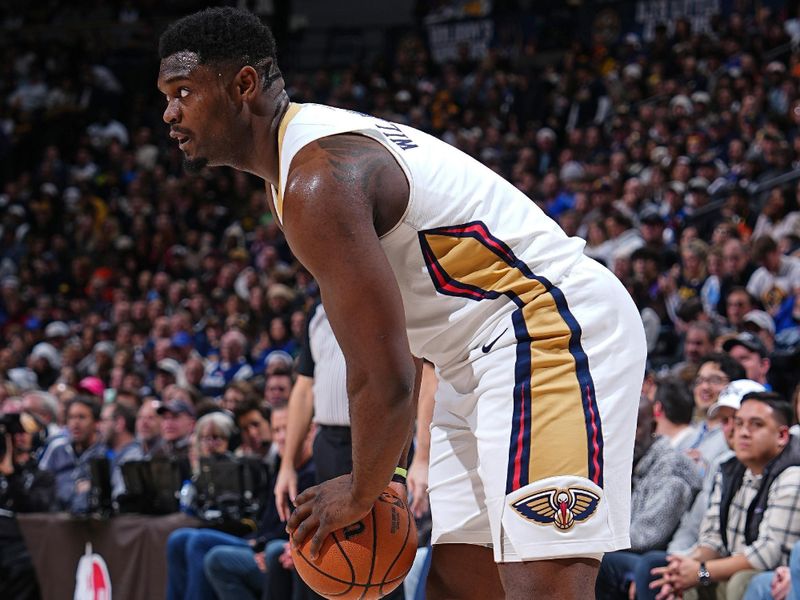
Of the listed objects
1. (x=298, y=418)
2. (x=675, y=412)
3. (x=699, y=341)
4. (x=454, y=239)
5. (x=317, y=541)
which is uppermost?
(x=454, y=239)

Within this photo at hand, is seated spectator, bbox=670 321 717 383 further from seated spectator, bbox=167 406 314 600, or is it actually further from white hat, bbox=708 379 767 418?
seated spectator, bbox=167 406 314 600

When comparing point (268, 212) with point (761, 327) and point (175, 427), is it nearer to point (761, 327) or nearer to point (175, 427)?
point (175, 427)

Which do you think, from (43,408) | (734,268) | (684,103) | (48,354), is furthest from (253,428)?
(684,103)

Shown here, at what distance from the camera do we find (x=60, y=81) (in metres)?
20.6

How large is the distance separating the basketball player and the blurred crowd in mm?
3385

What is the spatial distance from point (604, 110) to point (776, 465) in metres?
11.0

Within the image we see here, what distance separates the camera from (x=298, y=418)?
5.84 m

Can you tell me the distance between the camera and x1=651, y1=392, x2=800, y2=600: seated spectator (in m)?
5.04

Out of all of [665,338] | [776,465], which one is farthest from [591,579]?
[665,338]

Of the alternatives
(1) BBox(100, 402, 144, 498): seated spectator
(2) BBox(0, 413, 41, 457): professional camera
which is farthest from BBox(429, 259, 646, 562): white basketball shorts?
(1) BBox(100, 402, 144, 498): seated spectator

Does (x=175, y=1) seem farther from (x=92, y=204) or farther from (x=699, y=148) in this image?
(x=699, y=148)

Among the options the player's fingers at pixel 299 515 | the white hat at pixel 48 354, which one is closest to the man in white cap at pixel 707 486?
the player's fingers at pixel 299 515

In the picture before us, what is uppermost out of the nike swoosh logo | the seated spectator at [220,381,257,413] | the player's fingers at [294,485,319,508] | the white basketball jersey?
the white basketball jersey

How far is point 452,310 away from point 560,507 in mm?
491
